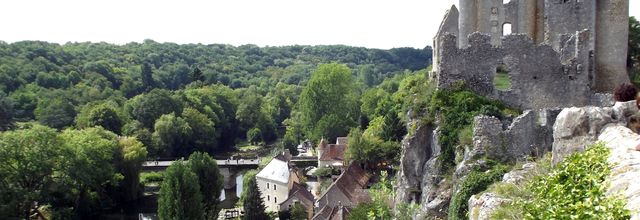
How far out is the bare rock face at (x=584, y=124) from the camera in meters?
12.2

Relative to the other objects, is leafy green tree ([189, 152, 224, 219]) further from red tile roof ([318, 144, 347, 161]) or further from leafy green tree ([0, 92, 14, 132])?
leafy green tree ([0, 92, 14, 132])

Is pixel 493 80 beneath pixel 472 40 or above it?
beneath

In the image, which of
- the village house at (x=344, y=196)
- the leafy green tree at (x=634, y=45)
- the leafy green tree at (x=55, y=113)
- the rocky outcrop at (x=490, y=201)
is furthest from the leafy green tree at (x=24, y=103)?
the rocky outcrop at (x=490, y=201)

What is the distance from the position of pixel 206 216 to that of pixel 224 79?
364ft

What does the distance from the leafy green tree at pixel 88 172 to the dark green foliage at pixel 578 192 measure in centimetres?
3983

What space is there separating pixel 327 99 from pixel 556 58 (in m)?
52.1

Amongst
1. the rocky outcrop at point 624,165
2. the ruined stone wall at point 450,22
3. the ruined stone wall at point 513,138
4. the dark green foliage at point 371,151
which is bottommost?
the dark green foliage at point 371,151

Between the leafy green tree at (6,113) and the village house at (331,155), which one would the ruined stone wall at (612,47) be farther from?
the leafy green tree at (6,113)

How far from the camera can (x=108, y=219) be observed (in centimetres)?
4978

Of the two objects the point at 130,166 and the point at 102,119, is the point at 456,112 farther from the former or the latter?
the point at 102,119

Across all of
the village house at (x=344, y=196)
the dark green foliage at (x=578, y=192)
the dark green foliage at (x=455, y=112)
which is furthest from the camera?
the village house at (x=344, y=196)

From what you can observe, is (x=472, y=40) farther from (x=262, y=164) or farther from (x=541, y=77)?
(x=262, y=164)

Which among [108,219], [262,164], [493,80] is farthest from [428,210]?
[262,164]

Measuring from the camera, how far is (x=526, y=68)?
21812mm
